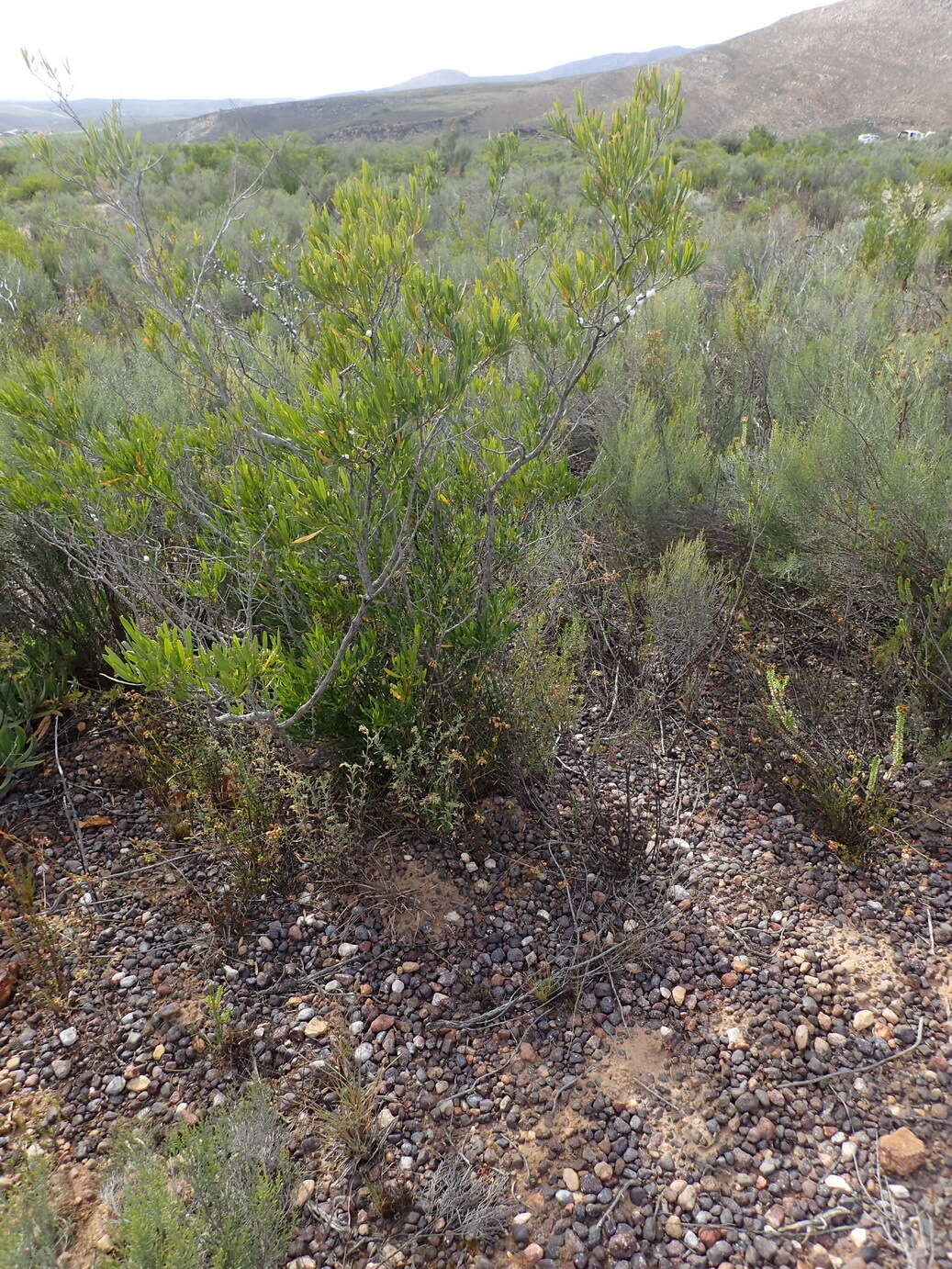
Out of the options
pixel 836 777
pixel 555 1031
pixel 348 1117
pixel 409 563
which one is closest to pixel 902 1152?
pixel 555 1031

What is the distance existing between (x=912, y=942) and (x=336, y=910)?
1818 millimetres

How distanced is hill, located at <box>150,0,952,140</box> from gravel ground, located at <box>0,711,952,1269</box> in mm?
43244

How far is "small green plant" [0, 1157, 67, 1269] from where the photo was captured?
144 centimetres

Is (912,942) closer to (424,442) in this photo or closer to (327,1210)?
(327,1210)

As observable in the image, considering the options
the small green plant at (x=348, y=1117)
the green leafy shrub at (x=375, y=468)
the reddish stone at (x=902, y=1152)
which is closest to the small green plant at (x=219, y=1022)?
the small green plant at (x=348, y=1117)

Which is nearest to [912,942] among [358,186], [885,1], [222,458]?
[358,186]

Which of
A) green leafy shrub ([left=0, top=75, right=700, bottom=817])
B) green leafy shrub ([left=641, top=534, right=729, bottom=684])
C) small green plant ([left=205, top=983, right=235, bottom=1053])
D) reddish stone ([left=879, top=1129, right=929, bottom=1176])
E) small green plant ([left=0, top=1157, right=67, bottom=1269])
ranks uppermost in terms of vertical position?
green leafy shrub ([left=0, top=75, right=700, bottom=817])

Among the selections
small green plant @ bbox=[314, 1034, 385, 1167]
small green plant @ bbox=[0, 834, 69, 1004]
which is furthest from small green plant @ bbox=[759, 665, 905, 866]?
small green plant @ bbox=[0, 834, 69, 1004]

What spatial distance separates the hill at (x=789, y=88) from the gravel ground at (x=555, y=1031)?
142 ft

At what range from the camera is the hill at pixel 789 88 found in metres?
42.2

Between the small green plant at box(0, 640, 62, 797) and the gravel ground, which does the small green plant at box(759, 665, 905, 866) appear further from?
the small green plant at box(0, 640, 62, 797)

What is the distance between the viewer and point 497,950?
230 centimetres

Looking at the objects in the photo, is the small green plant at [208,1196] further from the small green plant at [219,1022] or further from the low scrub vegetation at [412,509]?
the low scrub vegetation at [412,509]

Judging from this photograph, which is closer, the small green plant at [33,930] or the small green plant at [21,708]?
the small green plant at [33,930]
